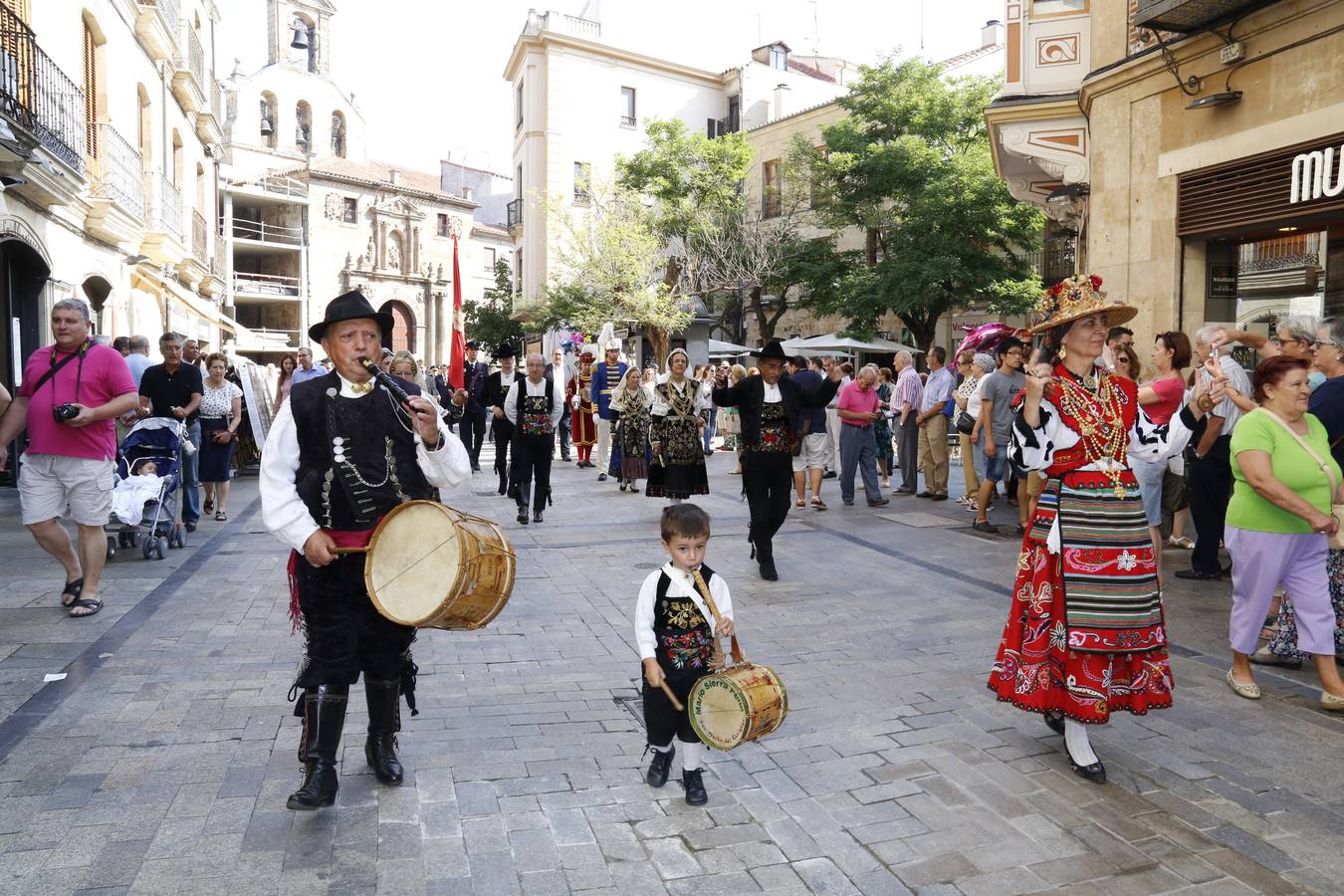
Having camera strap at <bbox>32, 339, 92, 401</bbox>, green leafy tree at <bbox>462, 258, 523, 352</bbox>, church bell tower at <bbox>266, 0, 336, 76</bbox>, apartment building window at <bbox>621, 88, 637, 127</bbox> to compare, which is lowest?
camera strap at <bbox>32, 339, 92, 401</bbox>

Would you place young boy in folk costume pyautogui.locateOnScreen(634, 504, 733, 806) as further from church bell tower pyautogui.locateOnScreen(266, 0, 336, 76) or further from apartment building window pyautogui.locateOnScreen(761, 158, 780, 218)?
church bell tower pyautogui.locateOnScreen(266, 0, 336, 76)

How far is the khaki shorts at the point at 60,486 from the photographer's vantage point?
21.1ft

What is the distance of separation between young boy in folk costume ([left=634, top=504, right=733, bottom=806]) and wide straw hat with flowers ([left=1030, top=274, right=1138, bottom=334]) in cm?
170

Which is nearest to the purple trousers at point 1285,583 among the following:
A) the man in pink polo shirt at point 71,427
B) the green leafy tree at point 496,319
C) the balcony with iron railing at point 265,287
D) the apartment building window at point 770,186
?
the man in pink polo shirt at point 71,427

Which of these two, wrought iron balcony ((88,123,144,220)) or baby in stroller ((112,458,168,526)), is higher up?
wrought iron balcony ((88,123,144,220))

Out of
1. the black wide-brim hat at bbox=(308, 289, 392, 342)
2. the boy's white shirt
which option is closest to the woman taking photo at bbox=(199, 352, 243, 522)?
the black wide-brim hat at bbox=(308, 289, 392, 342)

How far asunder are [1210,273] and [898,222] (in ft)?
59.7

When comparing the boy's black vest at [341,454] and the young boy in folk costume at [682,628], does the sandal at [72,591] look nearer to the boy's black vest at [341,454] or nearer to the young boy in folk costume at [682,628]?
the boy's black vest at [341,454]

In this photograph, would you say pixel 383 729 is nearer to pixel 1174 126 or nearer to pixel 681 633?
pixel 681 633

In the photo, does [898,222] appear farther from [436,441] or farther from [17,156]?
[436,441]

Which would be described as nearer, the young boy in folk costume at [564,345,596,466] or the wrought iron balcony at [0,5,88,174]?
the wrought iron balcony at [0,5,88,174]

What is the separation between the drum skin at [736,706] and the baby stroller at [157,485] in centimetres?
644

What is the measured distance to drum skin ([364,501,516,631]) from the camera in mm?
3508

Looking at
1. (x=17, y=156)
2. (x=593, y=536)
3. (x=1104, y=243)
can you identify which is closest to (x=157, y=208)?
(x=17, y=156)
